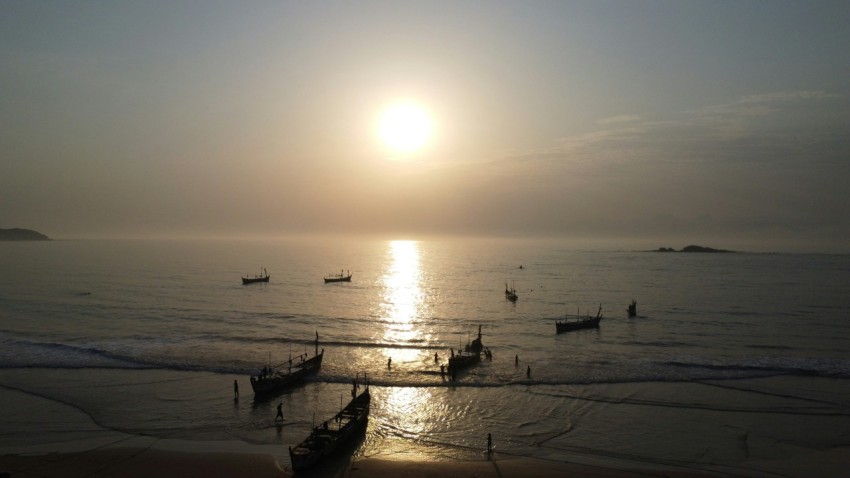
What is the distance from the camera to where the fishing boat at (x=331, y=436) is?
21656 mm

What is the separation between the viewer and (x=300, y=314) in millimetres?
69250

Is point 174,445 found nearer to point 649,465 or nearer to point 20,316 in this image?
point 649,465

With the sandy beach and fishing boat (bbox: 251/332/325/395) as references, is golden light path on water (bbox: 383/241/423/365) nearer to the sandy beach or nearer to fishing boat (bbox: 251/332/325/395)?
fishing boat (bbox: 251/332/325/395)

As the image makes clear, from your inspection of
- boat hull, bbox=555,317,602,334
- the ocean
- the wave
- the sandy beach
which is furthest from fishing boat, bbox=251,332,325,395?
boat hull, bbox=555,317,602,334

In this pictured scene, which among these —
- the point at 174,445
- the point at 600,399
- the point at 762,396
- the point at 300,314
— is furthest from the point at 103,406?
the point at 762,396

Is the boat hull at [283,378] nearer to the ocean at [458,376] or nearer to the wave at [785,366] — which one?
the ocean at [458,376]

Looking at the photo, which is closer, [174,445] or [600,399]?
[174,445]

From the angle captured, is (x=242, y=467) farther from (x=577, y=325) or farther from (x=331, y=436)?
(x=577, y=325)

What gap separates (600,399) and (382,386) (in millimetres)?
15145

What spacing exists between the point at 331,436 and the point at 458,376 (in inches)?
639

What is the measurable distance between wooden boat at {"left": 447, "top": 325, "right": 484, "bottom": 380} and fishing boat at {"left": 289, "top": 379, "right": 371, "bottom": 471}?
1101 centimetres

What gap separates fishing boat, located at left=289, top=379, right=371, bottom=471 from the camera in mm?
21656

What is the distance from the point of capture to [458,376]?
1501 inches

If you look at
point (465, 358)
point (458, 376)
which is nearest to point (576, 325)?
point (465, 358)
